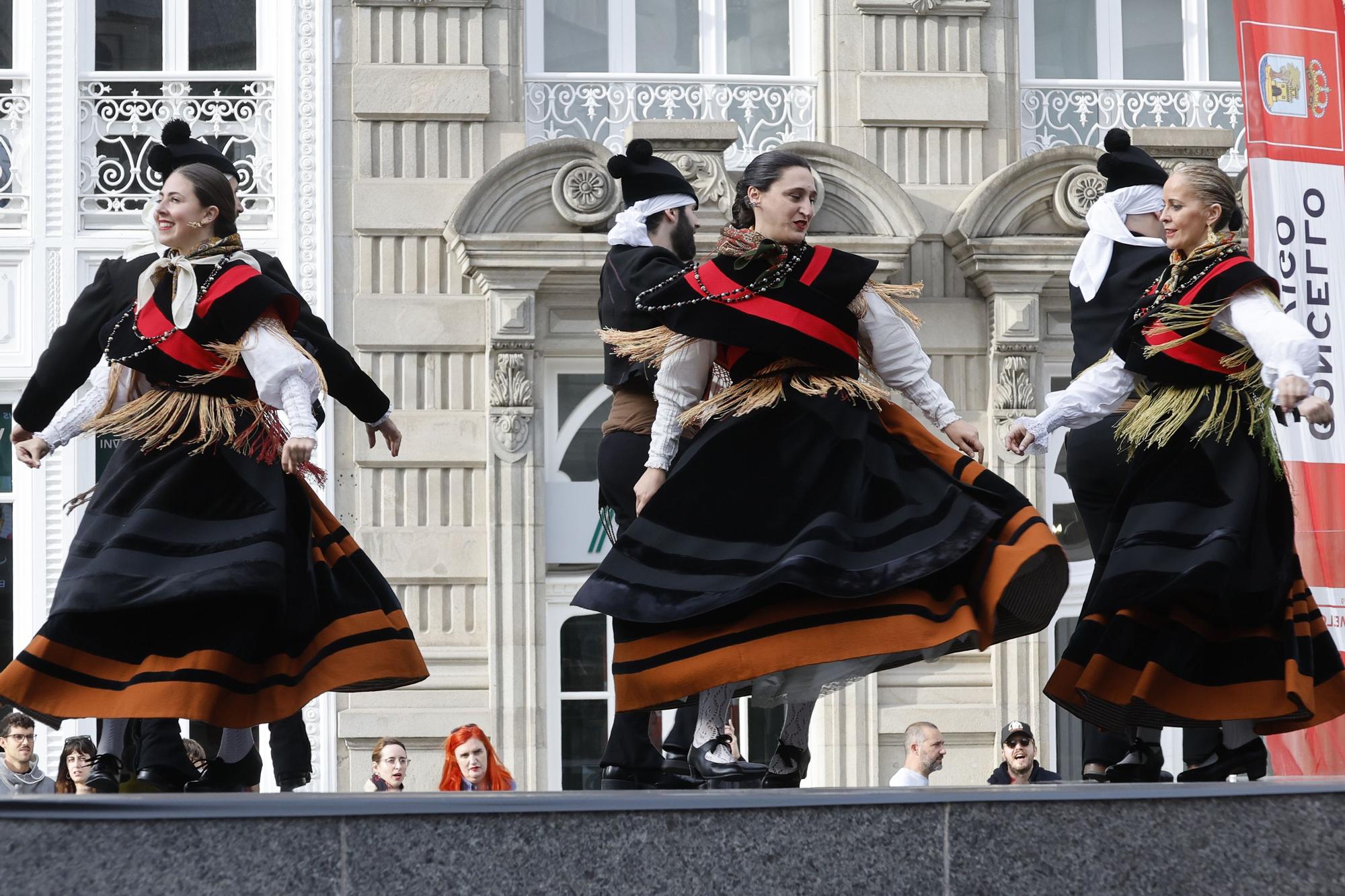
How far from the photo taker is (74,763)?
8.12 metres

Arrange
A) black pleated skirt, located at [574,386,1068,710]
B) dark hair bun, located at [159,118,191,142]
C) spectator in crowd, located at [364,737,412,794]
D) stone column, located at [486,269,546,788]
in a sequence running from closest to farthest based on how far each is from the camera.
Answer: black pleated skirt, located at [574,386,1068,710], dark hair bun, located at [159,118,191,142], spectator in crowd, located at [364,737,412,794], stone column, located at [486,269,546,788]

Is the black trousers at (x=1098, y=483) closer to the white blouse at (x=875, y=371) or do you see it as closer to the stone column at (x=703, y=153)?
the white blouse at (x=875, y=371)

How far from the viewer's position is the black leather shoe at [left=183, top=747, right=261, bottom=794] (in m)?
5.51

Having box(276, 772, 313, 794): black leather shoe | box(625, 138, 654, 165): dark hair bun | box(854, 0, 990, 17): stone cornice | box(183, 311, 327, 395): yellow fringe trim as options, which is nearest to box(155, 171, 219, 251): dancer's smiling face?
box(183, 311, 327, 395): yellow fringe trim

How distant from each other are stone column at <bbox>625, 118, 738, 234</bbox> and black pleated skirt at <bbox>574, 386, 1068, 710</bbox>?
5.90 m

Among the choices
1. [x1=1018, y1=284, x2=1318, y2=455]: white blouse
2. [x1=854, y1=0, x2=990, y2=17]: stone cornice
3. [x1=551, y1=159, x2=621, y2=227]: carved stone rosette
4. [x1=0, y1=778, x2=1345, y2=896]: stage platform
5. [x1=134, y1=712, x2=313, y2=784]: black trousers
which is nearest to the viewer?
[x1=0, y1=778, x2=1345, y2=896]: stage platform

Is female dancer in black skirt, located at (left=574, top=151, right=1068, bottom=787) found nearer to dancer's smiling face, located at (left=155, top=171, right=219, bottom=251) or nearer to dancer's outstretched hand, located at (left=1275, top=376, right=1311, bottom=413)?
dancer's outstretched hand, located at (left=1275, top=376, right=1311, bottom=413)

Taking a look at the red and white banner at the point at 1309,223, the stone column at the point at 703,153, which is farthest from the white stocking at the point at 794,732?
the stone column at the point at 703,153

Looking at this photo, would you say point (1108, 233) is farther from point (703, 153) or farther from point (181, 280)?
point (703, 153)

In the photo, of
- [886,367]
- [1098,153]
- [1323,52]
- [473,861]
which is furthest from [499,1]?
[473,861]

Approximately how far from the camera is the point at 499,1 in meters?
11.5

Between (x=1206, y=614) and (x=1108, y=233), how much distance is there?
4.68ft

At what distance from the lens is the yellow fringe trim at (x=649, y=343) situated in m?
5.50

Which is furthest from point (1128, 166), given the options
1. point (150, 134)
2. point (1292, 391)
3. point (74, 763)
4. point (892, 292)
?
point (150, 134)
